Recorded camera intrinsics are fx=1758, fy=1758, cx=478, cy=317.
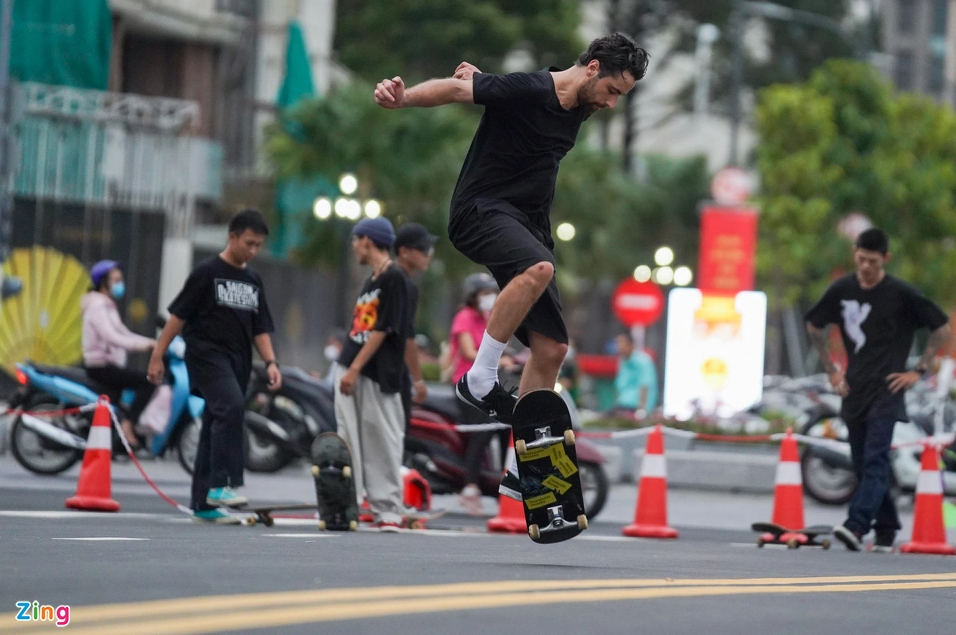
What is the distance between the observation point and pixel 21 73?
27.9 m

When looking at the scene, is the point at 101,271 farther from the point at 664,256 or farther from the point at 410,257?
the point at 664,256

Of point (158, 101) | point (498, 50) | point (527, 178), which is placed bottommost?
point (527, 178)

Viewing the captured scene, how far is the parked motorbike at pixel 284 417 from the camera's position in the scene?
1639cm

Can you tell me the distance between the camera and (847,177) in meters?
40.6

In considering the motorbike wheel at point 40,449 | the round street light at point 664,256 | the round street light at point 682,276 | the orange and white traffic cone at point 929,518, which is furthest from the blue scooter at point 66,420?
the round street light at point 682,276

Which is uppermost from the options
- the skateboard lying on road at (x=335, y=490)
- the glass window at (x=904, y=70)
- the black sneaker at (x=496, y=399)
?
the glass window at (x=904, y=70)

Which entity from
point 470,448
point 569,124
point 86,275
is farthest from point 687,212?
point 569,124

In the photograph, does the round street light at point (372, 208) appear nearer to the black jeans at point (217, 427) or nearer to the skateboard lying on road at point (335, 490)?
the black jeans at point (217, 427)

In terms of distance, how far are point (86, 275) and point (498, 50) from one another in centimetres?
1664

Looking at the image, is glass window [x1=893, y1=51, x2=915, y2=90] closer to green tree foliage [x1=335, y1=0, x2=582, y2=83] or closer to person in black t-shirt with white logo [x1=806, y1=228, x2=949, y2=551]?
green tree foliage [x1=335, y1=0, x2=582, y2=83]

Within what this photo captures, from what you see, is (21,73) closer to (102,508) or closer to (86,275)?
(86,275)

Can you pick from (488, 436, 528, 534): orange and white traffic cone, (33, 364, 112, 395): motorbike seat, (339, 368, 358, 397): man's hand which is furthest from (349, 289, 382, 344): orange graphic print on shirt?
(33, 364, 112, 395): motorbike seat

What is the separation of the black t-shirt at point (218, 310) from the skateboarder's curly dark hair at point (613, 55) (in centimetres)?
357

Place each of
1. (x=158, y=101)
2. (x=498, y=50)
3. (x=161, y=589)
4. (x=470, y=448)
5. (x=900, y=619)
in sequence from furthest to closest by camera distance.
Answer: (x=498, y=50)
(x=158, y=101)
(x=470, y=448)
(x=900, y=619)
(x=161, y=589)
